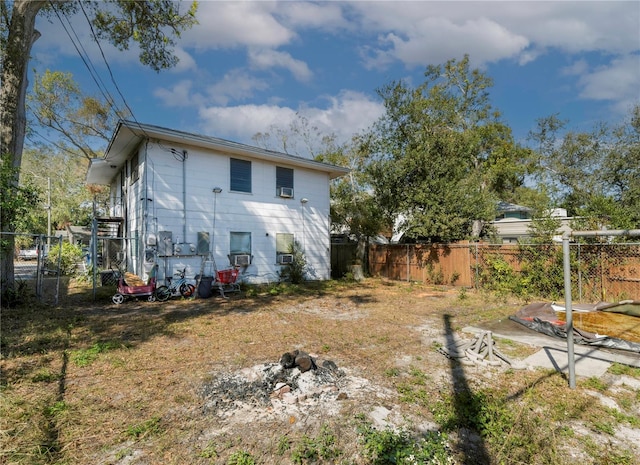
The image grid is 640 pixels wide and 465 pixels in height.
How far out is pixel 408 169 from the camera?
43.5 ft

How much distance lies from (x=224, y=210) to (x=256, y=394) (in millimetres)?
8759

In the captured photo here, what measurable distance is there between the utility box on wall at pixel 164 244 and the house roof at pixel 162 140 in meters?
3.12

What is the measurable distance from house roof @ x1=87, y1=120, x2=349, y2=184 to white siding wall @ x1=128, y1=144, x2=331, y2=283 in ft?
1.17

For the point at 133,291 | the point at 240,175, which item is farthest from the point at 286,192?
the point at 133,291

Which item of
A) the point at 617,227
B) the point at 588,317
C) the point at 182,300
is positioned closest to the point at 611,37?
the point at 617,227

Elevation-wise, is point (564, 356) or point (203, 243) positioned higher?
point (203, 243)

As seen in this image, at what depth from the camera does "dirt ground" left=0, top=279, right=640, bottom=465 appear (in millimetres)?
2477

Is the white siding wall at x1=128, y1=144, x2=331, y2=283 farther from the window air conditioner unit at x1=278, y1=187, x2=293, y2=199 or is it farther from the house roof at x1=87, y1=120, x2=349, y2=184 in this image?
the house roof at x1=87, y1=120, x2=349, y2=184

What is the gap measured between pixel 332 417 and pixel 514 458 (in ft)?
4.92

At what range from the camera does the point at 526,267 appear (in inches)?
365

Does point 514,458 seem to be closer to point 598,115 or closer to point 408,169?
point 408,169

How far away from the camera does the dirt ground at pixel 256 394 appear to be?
97.5 inches

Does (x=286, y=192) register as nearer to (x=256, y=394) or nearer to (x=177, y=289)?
(x=177, y=289)

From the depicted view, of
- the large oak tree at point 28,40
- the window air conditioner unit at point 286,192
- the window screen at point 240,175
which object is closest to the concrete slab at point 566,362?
the window air conditioner unit at point 286,192
